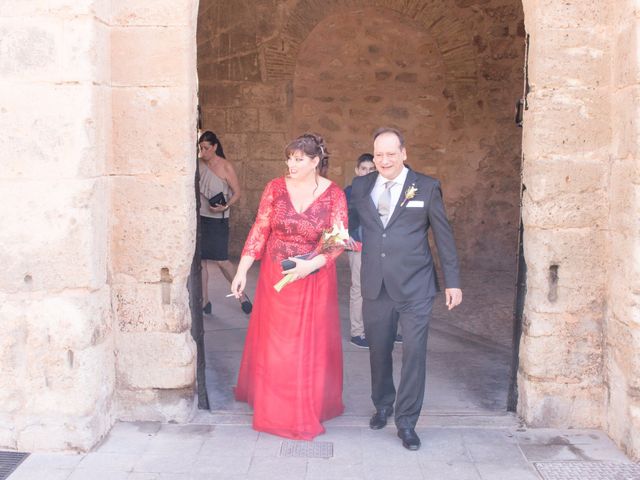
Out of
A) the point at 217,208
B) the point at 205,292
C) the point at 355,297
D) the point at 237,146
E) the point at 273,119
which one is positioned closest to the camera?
the point at 355,297

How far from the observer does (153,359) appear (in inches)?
185

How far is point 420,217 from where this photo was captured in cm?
442

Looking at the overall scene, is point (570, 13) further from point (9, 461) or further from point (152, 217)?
point (9, 461)

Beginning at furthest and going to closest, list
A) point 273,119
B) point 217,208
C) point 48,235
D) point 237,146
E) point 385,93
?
point 237,146 < point 273,119 < point 385,93 < point 217,208 < point 48,235

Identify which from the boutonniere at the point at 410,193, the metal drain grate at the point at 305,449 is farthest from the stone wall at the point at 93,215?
the boutonniere at the point at 410,193

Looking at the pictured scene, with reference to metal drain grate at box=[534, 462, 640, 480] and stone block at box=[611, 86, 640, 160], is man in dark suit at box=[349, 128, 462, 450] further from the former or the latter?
stone block at box=[611, 86, 640, 160]

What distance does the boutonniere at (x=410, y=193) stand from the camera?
14.4 ft

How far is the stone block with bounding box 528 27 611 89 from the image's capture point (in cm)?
446

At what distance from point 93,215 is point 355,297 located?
2.63 meters

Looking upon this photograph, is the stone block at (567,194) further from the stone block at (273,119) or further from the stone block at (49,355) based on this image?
the stone block at (273,119)

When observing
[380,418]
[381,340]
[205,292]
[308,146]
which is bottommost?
[380,418]

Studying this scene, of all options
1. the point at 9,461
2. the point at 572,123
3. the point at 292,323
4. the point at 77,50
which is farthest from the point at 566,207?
the point at 9,461

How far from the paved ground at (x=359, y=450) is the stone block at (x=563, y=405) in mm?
63

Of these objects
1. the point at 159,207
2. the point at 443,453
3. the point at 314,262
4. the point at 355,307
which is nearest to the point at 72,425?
the point at 159,207
